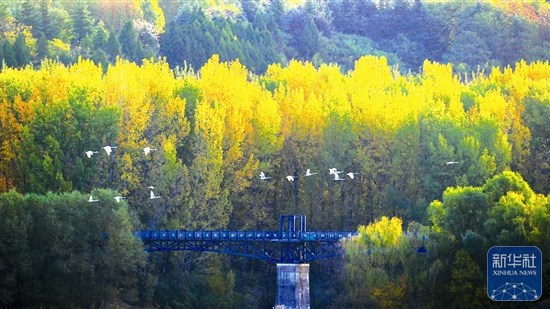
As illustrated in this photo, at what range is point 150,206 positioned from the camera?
109438 mm

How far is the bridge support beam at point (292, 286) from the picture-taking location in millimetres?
104250

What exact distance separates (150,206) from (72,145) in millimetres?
5492

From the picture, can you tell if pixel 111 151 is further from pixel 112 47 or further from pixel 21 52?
pixel 112 47

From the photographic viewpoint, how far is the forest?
9888 centimetres

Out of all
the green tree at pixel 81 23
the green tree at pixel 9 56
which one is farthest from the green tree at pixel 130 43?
the green tree at pixel 9 56

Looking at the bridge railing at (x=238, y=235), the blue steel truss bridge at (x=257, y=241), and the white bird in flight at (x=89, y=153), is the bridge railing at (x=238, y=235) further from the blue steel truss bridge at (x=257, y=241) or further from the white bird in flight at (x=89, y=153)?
the white bird in flight at (x=89, y=153)

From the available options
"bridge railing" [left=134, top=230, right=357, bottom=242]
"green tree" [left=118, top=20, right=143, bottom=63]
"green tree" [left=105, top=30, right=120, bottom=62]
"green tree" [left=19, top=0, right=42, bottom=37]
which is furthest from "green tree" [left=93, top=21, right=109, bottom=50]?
"bridge railing" [left=134, top=230, right=357, bottom=242]

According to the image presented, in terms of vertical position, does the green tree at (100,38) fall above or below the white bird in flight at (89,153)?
above

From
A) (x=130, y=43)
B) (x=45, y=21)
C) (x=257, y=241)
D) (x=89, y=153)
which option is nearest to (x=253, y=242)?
(x=257, y=241)

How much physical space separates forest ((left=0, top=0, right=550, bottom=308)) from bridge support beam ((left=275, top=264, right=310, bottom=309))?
74.4 inches

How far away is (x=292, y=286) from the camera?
105 meters

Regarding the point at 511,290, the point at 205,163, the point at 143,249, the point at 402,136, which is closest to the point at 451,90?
the point at 402,136

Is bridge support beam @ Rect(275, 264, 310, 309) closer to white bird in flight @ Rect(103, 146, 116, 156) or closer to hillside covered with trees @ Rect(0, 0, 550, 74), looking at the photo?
white bird in flight @ Rect(103, 146, 116, 156)

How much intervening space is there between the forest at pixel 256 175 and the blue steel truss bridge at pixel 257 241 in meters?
1.44
